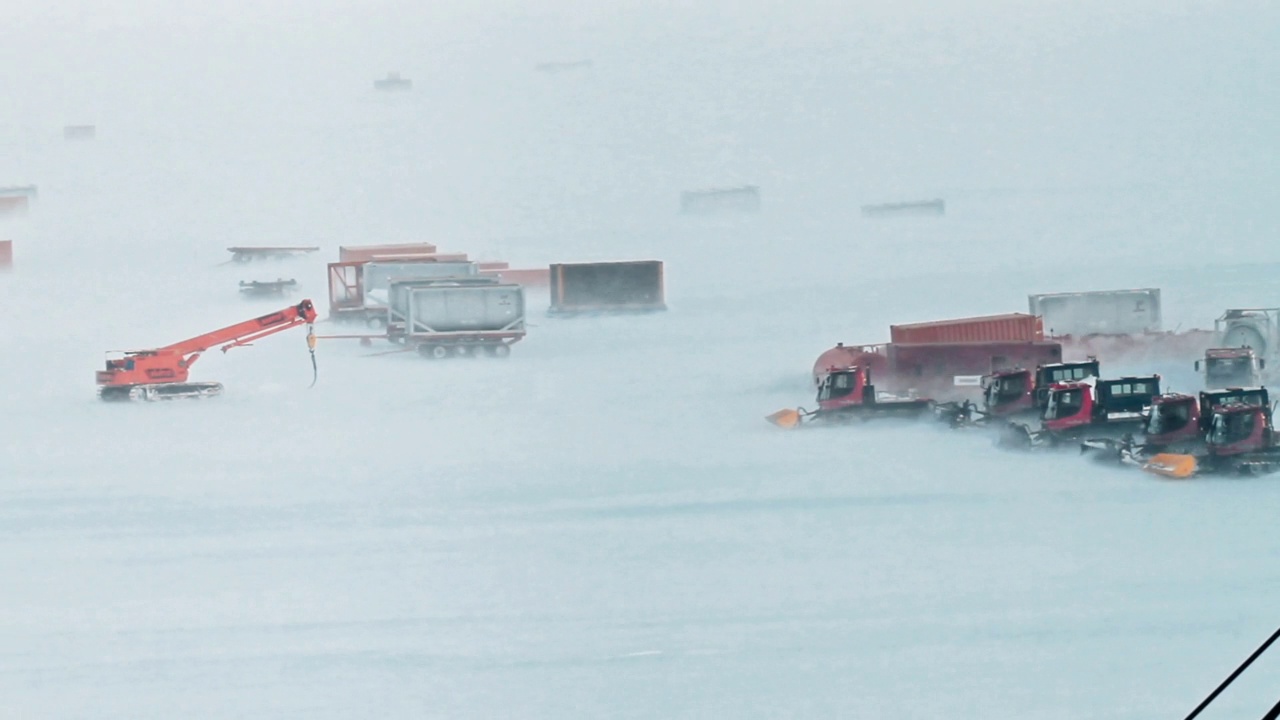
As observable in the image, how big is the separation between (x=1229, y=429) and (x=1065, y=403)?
0.95 metres

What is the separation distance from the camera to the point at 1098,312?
11305 millimetres

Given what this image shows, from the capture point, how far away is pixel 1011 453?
798cm

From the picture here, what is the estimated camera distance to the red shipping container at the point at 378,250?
14383mm

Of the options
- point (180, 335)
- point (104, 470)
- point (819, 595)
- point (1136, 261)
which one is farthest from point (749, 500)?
point (1136, 261)

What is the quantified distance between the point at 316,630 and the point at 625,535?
5.17ft

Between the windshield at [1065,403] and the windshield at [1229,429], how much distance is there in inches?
32.7

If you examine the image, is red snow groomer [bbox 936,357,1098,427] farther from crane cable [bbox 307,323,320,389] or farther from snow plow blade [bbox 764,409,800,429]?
crane cable [bbox 307,323,320,389]

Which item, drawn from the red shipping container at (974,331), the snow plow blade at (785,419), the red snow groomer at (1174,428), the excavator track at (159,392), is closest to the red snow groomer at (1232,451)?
the red snow groomer at (1174,428)

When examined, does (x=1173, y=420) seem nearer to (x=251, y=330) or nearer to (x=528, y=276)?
(x=251, y=330)

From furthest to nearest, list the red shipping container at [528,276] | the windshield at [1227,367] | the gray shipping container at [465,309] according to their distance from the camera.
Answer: the red shipping container at [528,276] < the gray shipping container at [465,309] < the windshield at [1227,367]

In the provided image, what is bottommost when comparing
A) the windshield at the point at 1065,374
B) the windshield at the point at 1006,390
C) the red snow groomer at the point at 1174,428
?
the red snow groomer at the point at 1174,428

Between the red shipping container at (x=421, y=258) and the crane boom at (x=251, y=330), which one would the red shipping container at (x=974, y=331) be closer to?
the crane boom at (x=251, y=330)

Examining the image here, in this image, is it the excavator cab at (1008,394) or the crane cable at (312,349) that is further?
the crane cable at (312,349)

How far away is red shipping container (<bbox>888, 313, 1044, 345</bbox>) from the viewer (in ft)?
32.6
